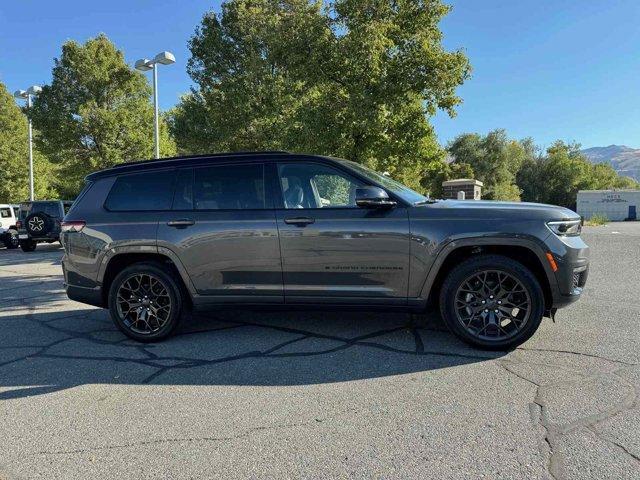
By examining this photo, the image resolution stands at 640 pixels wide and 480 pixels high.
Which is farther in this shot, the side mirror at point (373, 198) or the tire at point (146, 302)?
the tire at point (146, 302)

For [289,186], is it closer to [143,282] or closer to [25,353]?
[143,282]

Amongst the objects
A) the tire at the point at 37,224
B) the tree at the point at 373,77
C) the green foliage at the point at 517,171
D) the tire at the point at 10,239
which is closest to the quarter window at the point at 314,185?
the tree at the point at 373,77

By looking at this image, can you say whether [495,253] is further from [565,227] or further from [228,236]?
[228,236]

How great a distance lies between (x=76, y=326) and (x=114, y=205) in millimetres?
1715

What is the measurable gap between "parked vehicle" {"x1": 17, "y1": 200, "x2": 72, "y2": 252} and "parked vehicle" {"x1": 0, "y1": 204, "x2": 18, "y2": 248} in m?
1.87

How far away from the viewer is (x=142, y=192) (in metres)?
5.05

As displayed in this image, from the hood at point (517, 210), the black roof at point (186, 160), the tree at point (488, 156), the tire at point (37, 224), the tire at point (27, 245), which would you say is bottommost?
the tire at point (27, 245)

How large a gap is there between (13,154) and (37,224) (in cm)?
1693

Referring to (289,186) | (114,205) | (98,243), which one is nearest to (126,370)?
(98,243)

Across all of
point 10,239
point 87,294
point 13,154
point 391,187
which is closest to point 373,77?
point 391,187

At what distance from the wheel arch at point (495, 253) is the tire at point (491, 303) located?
0.11m

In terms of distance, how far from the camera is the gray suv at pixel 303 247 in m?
4.24

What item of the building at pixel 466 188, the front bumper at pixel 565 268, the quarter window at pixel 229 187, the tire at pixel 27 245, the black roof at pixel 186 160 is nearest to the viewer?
the front bumper at pixel 565 268

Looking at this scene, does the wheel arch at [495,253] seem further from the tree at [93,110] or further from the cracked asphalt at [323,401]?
the tree at [93,110]
